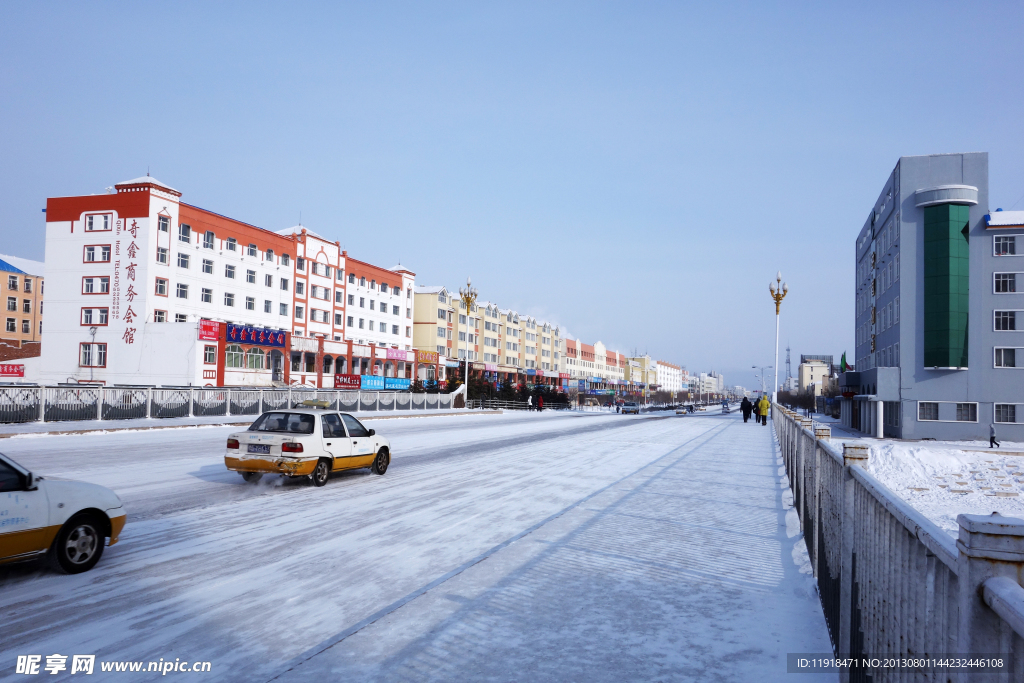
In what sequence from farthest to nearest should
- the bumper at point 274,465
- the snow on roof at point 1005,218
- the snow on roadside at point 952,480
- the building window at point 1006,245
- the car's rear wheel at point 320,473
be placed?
the building window at point 1006,245, the snow on roof at point 1005,218, the snow on roadside at point 952,480, the car's rear wheel at point 320,473, the bumper at point 274,465

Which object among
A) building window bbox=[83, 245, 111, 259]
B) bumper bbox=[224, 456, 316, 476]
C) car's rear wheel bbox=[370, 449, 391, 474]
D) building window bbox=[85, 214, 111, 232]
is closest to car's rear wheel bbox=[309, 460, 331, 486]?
bumper bbox=[224, 456, 316, 476]

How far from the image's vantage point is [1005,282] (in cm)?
4484

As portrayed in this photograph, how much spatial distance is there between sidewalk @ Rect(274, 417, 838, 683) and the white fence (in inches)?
547

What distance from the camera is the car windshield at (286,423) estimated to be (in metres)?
12.5

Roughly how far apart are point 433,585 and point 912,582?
4.64 metres

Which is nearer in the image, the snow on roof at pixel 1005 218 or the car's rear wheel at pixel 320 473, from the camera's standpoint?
the car's rear wheel at pixel 320 473

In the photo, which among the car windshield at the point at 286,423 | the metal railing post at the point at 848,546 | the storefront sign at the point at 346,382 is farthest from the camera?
the storefront sign at the point at 346,382

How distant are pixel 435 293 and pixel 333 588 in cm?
8831

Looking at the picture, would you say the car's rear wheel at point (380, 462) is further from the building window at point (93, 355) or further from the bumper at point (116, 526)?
the building window at point (93, 355)

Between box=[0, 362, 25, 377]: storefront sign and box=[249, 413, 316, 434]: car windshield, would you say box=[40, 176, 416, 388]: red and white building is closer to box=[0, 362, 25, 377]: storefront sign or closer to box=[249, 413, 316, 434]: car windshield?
box=[0, 362, 25, 377]: storefront sign

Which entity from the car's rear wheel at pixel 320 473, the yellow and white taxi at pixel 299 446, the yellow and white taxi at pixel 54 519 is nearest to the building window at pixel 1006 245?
the yellow and white taxi at pixel 299 446

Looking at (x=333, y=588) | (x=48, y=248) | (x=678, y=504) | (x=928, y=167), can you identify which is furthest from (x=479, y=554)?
(x=48, y=248)

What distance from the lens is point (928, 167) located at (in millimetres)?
46531

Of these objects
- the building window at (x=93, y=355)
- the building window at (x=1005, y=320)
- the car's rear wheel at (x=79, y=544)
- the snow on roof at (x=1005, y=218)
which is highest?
the snow on roof at (x=1005, y=218)
